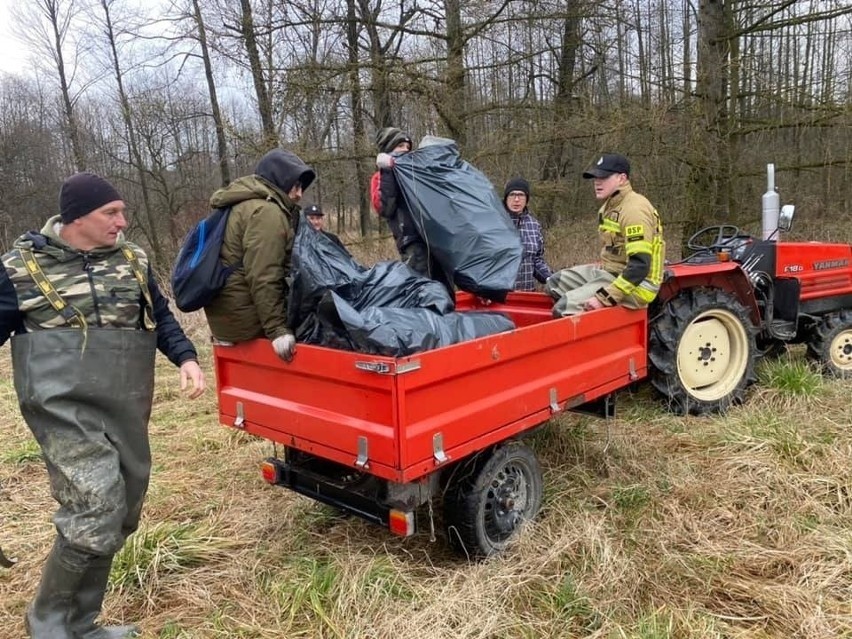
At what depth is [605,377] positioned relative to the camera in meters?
3.52

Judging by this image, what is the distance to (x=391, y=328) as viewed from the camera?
2.66 metres

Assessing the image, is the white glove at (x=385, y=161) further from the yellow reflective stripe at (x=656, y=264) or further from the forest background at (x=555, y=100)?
the forest background at (x=555, y=100)

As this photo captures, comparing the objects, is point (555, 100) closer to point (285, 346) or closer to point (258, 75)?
point (258, 75)

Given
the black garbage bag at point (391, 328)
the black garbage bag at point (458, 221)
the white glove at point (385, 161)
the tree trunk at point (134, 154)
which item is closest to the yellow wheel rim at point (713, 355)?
the black garbage bag at point (458, 221)

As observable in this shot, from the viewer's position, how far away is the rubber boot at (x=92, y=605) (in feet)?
8.02

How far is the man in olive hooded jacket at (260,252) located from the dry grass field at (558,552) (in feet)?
3.40

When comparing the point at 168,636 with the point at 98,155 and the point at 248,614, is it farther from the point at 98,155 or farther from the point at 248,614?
the point at 98,155

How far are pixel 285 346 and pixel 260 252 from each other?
414 millimetres

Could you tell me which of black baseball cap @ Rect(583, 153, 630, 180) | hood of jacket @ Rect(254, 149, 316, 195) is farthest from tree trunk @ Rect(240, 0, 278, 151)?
hood of jacket @ Rect(254, 149, 316, 195)

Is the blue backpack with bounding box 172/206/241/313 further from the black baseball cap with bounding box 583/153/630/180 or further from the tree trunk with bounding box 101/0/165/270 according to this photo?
the tree trunk with bounding box 101/0/165/270

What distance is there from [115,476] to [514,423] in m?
1.63

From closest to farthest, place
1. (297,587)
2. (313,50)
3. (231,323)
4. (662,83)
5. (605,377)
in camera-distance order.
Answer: (297,587)
(231,323)
(605,377)
(662,83)
(313,50)

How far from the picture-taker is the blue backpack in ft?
9.25

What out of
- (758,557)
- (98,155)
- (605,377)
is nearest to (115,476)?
(605,377)
